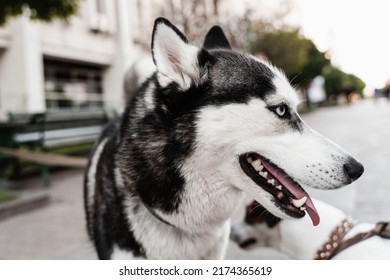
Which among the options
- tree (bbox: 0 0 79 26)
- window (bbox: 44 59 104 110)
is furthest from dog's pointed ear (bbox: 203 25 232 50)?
window (bbox: 44 59 104 110)

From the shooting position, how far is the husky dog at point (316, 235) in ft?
5.85

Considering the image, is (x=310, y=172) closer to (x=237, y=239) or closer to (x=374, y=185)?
(x=237, y=239)

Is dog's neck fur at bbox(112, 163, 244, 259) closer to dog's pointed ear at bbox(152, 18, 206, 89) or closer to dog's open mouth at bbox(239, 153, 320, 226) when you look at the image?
dog's open mouth at bbox(239, 153, 320, 226)

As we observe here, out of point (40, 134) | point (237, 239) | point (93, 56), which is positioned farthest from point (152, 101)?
point (93, 56)

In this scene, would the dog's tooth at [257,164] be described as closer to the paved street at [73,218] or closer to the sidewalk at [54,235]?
the sidewalk at [54,235]

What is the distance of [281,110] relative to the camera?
1477 mm

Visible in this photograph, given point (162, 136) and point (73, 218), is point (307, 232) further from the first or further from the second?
point (73, 218)

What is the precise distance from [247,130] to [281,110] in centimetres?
15

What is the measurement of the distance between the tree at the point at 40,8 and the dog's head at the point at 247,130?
4.02 metres

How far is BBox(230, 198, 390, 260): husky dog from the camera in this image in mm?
1782

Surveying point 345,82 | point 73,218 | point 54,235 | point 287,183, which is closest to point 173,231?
point 287,183

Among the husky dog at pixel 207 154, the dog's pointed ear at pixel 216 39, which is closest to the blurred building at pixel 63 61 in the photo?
the dog's pointed ear at pixel 216 39
